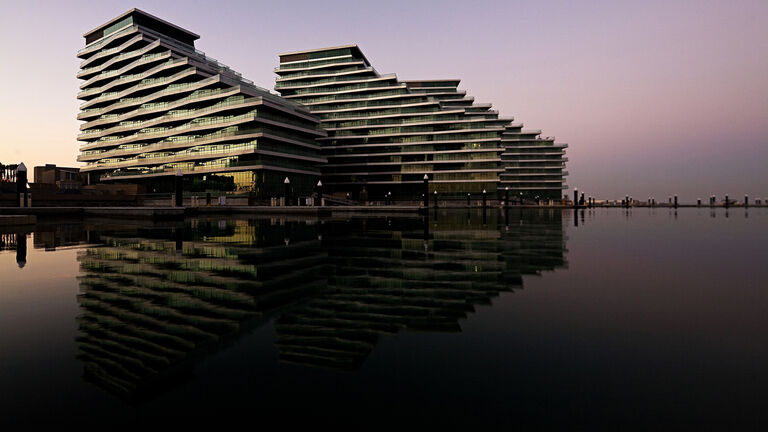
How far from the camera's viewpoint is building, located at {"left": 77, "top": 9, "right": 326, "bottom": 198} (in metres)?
67.8

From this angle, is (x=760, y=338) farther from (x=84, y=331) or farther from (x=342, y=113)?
(x=342, y=113)

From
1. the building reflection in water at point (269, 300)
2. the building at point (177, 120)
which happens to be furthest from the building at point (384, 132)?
the building reflection in water at point (269, 300)

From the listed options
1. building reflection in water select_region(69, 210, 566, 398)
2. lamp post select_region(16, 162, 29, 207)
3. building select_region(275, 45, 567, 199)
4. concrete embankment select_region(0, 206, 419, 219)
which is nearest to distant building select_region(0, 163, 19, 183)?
building select_region(275, 45, 567, 199)

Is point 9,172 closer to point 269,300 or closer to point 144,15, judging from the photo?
point 144,15

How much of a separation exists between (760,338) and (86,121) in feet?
394

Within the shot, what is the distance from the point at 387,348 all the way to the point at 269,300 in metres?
2.91

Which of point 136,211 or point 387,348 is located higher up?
point 136,211

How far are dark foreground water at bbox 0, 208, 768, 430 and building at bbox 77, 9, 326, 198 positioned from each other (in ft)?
191

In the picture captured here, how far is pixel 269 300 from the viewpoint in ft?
21.7

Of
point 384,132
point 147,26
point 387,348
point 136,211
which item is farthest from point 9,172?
point 387,348

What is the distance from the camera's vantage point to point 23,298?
6.93 m

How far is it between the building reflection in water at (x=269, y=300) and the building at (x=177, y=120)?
54843 millimetres

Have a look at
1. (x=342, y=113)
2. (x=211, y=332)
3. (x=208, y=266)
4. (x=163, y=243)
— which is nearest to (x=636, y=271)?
(x=211, y=332)

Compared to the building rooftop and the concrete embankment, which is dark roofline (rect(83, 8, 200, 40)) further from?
the concrete embankment
